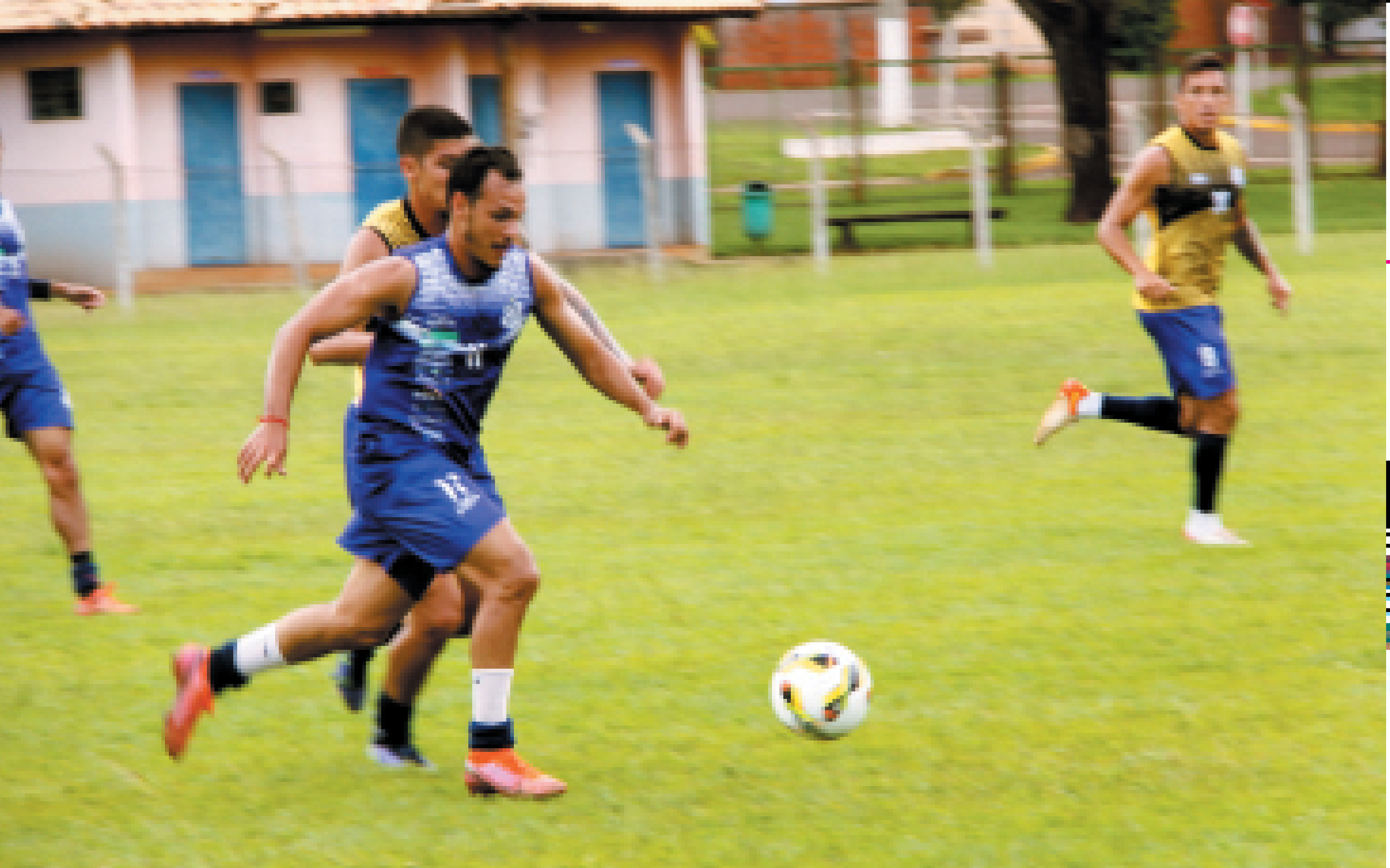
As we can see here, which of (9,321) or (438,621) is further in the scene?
(9,321)

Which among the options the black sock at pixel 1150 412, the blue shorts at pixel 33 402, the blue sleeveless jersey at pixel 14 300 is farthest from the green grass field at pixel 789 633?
the blue sleeveless jersey at pixel 14 300

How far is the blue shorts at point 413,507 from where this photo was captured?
206 inches

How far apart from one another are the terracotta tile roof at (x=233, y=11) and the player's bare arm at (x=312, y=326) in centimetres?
2175

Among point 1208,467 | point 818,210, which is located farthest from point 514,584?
point 818,210

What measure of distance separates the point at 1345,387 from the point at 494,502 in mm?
9582

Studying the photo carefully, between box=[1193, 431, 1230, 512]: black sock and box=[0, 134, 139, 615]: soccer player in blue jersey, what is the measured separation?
5042 mm

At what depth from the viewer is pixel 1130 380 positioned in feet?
45.0

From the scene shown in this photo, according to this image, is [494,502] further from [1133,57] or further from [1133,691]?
[1133,57]

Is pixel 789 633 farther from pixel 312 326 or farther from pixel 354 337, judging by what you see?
pixel 312 326

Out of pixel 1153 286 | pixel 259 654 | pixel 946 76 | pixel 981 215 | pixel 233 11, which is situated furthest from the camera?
pixel 946 76

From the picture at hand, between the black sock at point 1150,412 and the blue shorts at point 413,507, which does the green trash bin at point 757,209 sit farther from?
the blue shorts at point 413,507

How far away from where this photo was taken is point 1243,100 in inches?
1502

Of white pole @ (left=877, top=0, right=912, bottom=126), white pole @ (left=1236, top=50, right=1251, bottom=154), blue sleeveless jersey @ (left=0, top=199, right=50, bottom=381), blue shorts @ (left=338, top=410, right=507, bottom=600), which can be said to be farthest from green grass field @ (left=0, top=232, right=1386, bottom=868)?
white pole @ (left=877, top=0, right=912, bottom=126)

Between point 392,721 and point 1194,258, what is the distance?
4833mm
